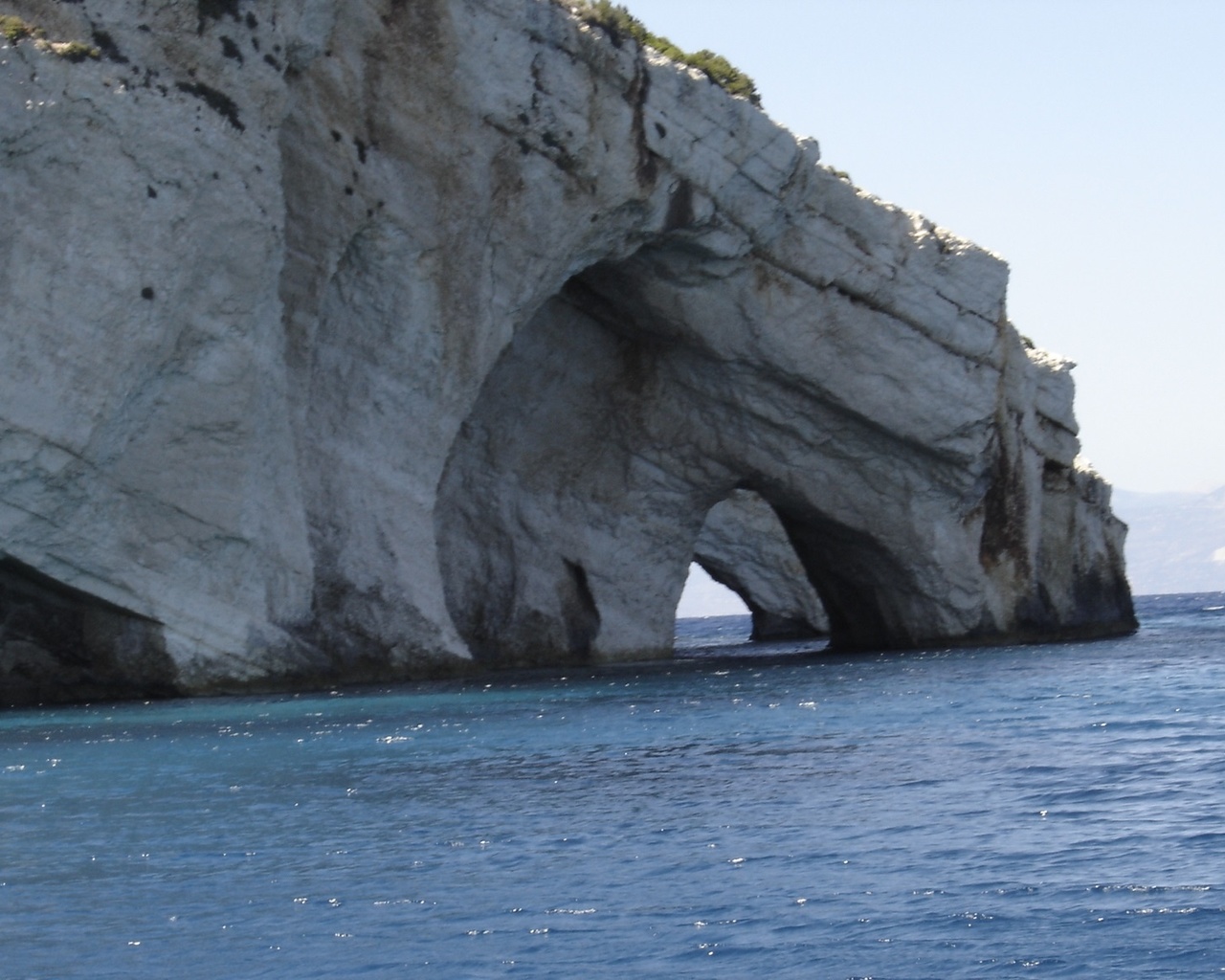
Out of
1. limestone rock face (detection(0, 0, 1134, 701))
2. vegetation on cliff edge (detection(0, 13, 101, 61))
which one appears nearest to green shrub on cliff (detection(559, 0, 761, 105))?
limestone rock face (detection(0, 0, 1134, 701))

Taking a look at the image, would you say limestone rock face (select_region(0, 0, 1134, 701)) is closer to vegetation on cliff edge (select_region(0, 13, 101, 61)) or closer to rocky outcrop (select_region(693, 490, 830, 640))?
vegetation on cliff edge (select_region(0, 13, 101, 61))

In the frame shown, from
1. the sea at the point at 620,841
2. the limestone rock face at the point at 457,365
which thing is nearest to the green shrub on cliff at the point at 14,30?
the limestone rock face at the point at 457,365

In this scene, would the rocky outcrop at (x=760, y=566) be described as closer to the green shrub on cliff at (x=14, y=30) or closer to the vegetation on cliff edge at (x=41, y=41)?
the vegetation on cliff edge at (x=41, y=41)

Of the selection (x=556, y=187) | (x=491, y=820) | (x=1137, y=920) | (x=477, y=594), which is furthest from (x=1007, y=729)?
(x=477, y=594)

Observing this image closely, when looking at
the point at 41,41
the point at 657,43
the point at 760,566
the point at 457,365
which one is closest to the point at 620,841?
the point at 41,41

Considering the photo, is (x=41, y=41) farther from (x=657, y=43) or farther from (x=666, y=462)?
(x=666, y=462)

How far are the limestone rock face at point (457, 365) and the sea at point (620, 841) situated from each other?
3.77m

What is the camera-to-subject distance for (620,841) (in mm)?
13320

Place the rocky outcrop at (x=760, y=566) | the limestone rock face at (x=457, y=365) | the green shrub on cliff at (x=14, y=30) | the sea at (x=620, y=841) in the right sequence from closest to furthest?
the sea at (x=620, y=841), the green shrub on cliff at (x=14, y=30), the limestone rock face at (x=457, y=365), the rocky outcrop at (x=760, y=566)

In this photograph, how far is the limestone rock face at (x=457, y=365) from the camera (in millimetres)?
24172

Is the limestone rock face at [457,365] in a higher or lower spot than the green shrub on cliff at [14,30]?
lower

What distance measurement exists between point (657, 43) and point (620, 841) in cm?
2368

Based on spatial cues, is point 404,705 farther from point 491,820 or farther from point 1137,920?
point 1137,920

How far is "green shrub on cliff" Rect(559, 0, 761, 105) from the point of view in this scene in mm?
31969
